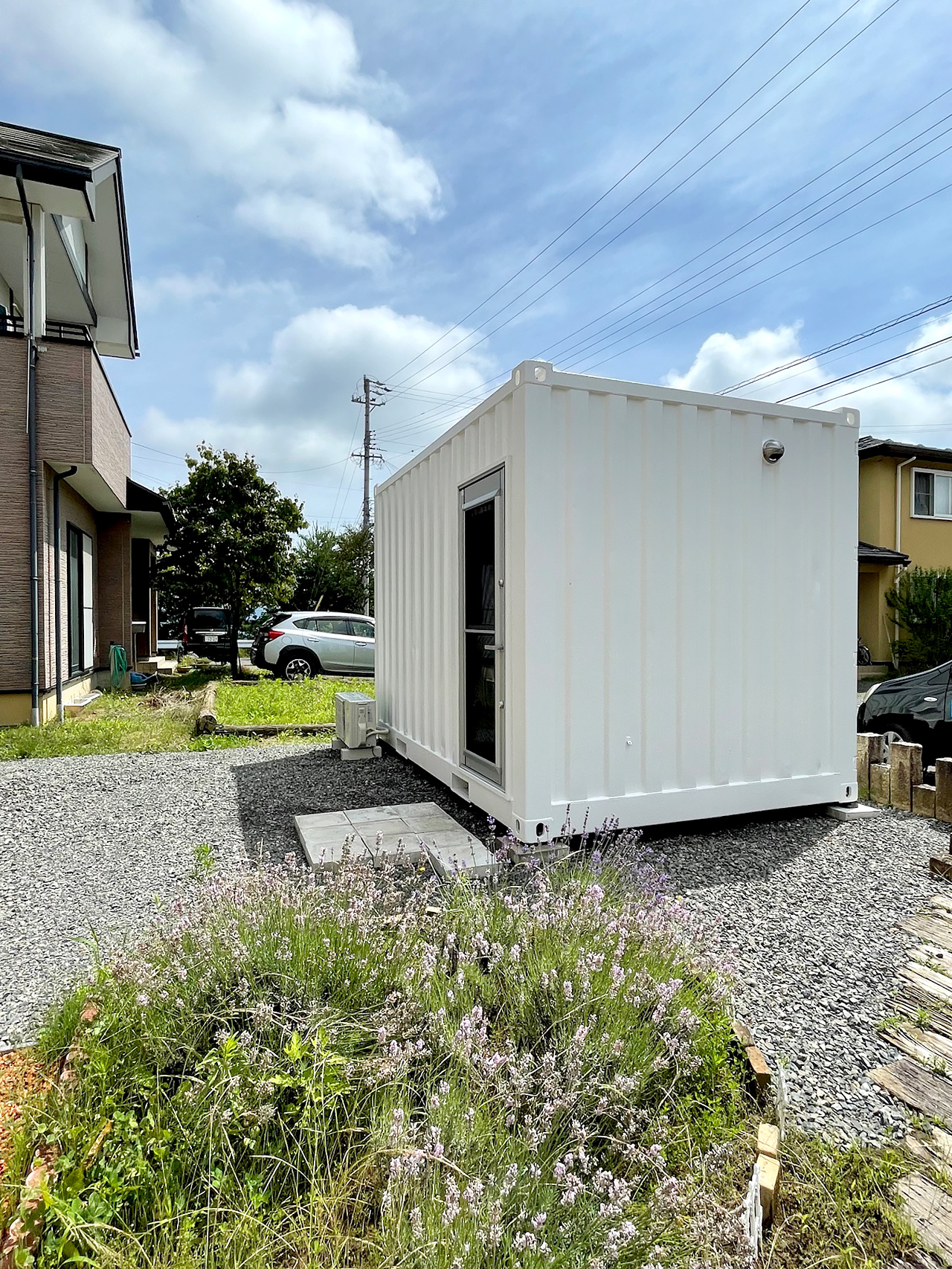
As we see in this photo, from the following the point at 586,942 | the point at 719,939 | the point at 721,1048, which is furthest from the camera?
the point at 719,939

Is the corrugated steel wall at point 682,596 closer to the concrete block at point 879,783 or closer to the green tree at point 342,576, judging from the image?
the concrete block at point 879,783

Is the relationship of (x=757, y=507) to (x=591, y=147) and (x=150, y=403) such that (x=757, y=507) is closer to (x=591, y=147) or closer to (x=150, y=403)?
(x=591, y=147)

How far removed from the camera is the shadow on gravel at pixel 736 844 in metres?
3.71

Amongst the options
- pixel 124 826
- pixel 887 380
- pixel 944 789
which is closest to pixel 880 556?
pixel 887 380

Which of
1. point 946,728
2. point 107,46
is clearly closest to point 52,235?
point 107,46

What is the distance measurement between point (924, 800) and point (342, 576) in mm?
22167

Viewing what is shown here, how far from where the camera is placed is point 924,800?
477 cm

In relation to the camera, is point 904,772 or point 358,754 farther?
point 358,754

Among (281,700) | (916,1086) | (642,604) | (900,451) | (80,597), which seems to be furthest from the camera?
(900,451)

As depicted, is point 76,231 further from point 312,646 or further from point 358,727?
point 358,727

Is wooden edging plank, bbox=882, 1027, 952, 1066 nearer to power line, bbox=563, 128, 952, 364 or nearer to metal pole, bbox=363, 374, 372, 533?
power line, bbox=563, 128, 952, 364

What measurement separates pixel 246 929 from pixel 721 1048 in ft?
4.79

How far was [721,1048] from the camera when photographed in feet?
6.49

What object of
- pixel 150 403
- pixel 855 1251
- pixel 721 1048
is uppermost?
pixel 150 403
